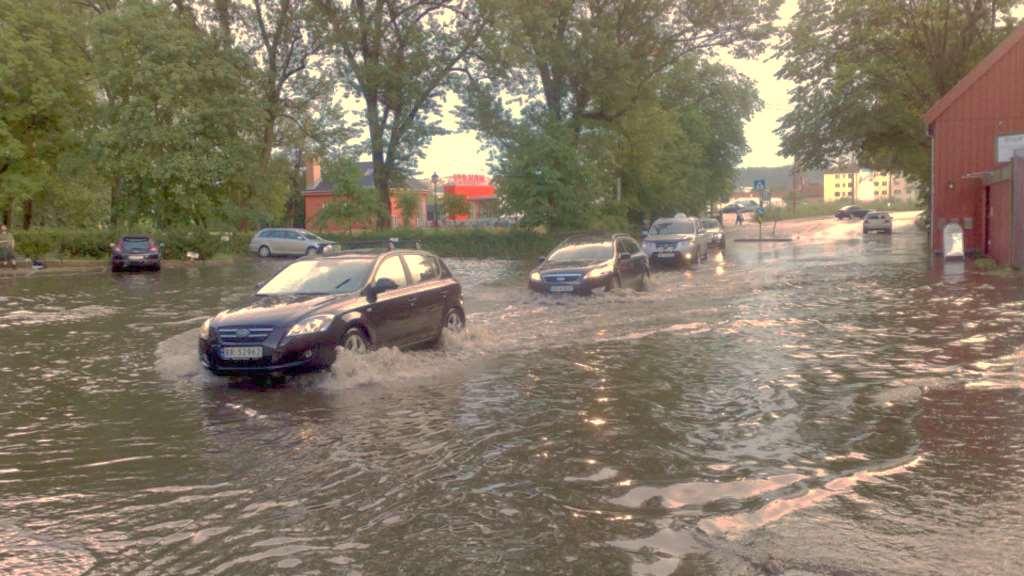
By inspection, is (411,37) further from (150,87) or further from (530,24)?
(150,87)

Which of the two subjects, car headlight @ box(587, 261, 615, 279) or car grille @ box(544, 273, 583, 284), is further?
car headlight @ box(587, 261, 615, 279)

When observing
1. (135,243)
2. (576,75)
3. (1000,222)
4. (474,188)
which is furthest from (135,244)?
(474,188)

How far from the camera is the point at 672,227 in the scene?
103 ft

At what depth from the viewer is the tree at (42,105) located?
3991 cm

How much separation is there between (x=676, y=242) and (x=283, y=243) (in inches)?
879

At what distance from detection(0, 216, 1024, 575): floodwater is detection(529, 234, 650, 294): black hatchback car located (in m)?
4.12

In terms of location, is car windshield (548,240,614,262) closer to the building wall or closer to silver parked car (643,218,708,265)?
silver parked car (643,218,708,265)

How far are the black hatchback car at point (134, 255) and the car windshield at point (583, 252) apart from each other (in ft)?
66.9

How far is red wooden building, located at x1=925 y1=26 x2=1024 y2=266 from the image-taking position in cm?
2936

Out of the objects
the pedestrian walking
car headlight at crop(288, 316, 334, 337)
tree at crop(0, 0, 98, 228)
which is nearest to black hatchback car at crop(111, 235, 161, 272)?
Result: the pedestrian walking

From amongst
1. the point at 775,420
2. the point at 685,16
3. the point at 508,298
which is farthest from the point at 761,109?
the point at 775,420

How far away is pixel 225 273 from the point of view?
3288 cm

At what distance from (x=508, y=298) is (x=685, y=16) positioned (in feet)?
79.2

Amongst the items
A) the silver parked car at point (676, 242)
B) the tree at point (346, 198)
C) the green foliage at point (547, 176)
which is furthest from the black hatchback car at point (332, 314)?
the tree at point (346, 198)
